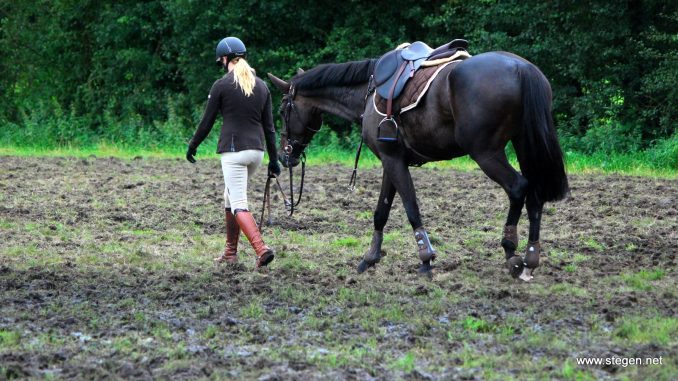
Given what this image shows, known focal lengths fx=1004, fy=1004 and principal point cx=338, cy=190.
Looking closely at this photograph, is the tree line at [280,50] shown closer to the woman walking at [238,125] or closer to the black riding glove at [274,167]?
the black riding glove at [274,167]

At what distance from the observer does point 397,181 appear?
831cm

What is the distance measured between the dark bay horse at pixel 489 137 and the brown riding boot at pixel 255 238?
0.79m

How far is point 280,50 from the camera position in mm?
25297

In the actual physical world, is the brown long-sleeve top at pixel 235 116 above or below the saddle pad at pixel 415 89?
below

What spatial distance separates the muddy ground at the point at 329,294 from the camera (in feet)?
17.7

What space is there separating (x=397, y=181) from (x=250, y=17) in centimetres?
1806

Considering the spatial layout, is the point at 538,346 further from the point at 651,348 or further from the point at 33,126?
the point at 33,126

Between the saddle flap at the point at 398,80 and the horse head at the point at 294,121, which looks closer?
the saddle flap at the point at 398,80

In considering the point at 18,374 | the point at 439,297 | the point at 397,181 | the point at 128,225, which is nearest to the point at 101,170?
the point at 128,225

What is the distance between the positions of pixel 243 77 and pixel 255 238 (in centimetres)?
135

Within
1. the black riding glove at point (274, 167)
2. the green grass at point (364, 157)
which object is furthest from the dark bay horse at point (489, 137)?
the green grass at point (364, 157)

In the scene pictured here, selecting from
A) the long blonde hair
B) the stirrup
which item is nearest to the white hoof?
the stirrup

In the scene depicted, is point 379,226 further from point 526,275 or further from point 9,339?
point 9,339

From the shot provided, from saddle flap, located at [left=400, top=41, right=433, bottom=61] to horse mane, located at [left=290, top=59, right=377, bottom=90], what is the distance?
0.40 metres
